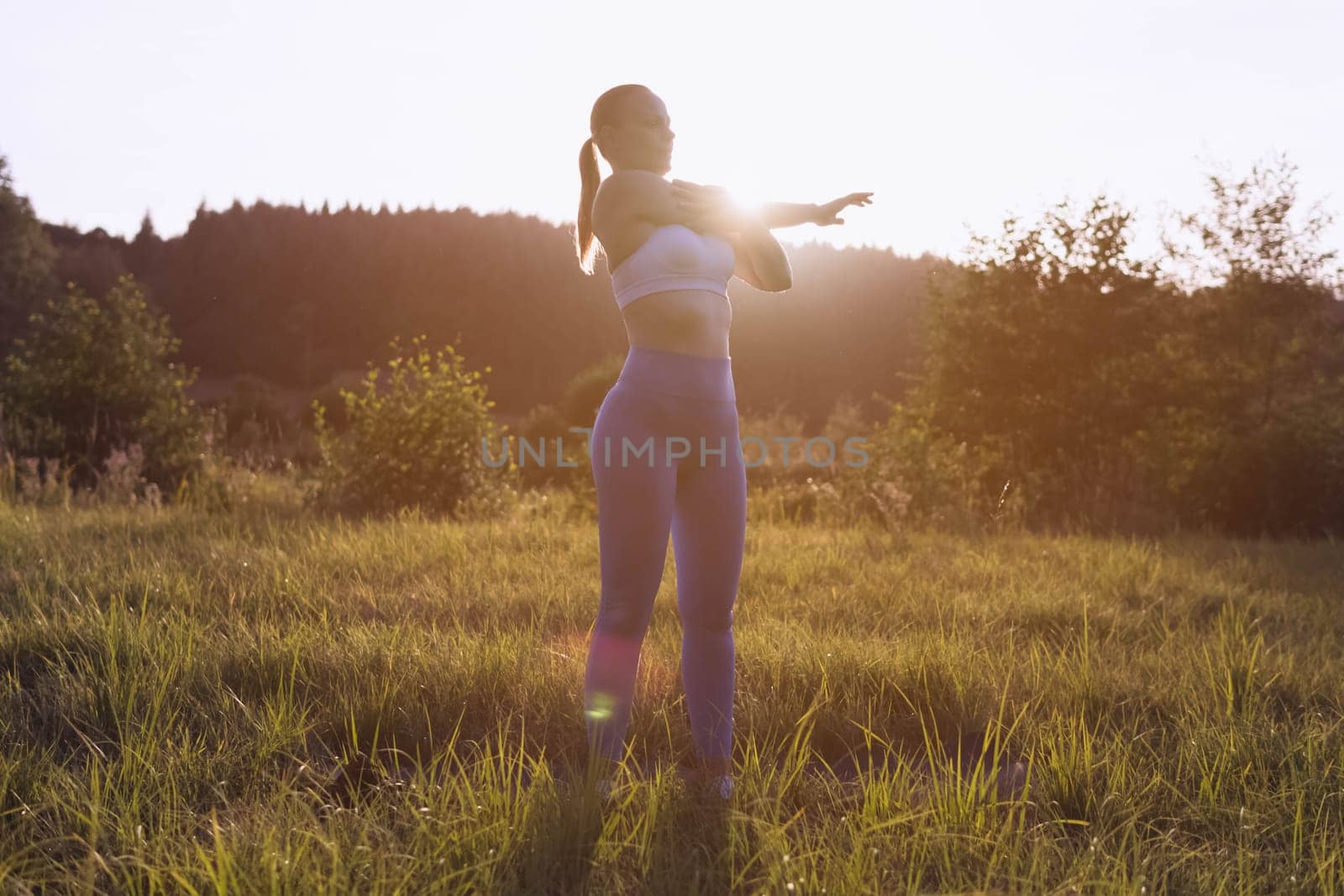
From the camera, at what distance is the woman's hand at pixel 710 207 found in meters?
2.44

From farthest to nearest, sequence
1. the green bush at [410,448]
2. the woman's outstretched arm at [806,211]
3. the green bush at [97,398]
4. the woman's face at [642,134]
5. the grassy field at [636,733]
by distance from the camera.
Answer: the green bush at [97,398] → the green bush at [410,448] → the woman's outstretched arm at [806,211] → the woman's face at [642,134] → the grassy field at [636,733]

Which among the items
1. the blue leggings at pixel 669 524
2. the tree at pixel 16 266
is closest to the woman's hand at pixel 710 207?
the blue leggings at pixel 669 524

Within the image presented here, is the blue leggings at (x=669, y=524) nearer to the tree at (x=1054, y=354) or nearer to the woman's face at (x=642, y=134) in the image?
the woman's face at (x=642, y=134)

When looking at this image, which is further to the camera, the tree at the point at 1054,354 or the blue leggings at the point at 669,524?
the tree at the point at 1054,354

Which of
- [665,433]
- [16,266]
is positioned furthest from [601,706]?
[16,266]

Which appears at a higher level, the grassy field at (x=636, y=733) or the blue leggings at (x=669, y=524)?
the blue leggings at (x=669, y=524)

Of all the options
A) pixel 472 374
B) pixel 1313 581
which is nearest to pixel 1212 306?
pixel 1313 581

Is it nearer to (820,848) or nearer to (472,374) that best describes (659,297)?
(820,848)

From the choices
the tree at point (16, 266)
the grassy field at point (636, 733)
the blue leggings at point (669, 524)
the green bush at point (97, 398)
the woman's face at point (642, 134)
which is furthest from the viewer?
the tree at point (16, 266)

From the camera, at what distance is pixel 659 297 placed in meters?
2.39

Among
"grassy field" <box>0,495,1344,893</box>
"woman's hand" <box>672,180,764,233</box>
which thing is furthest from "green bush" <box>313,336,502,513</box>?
"woman's hand" <box>672,180,764,233</box>

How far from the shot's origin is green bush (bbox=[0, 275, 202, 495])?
32.5 feet

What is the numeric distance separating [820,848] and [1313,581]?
5922 mm

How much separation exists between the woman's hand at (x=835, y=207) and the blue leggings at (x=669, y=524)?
0.52 metres
